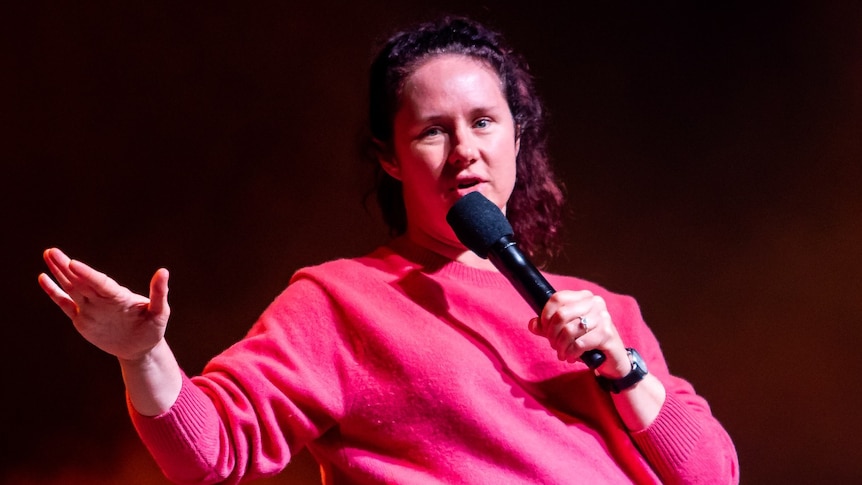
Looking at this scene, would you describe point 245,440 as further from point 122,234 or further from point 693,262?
point 693,262

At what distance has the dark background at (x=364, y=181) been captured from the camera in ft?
5.62

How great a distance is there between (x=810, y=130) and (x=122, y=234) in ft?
4.84

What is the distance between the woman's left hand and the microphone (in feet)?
0.05

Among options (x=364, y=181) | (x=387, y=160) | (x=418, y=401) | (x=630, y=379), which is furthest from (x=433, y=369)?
(x=364, y=181)

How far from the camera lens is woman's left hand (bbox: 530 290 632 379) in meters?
0.96

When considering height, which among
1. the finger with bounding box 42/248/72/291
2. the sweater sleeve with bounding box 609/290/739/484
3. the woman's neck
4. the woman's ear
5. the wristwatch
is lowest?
the sweater sleeve with bounding box 609/290/739/484

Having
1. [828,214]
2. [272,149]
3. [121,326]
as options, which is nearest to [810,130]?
[828,214]

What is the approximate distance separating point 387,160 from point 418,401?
1.31 ft

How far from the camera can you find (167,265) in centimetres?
176

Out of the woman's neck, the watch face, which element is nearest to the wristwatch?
the watch face

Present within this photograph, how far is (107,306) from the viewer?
2.68 feet

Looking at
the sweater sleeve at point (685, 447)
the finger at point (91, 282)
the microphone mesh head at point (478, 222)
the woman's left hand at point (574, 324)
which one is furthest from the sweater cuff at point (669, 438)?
the finger at point (91, 282)

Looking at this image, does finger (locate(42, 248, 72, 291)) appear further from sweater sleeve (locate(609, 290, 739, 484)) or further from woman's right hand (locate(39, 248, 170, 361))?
sweater sleeve (locate(609, 290, 739, 484))

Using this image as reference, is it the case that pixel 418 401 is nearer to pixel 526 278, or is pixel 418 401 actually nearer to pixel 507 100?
pixel 526 278
